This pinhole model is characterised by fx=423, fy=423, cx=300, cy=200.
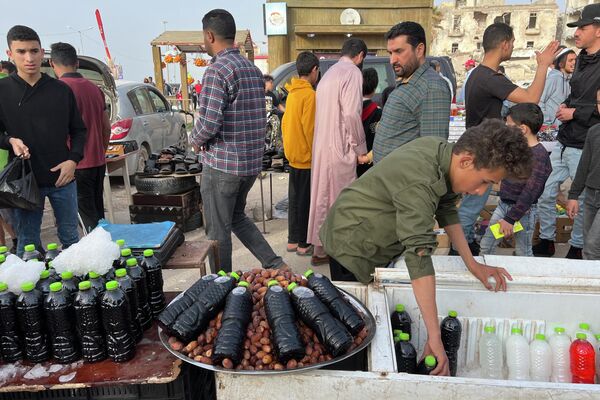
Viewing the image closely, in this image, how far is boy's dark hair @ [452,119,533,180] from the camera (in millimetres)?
1559

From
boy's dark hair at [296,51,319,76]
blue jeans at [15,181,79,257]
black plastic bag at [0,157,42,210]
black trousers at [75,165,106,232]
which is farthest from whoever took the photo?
black trousers at [75,165,106,232]

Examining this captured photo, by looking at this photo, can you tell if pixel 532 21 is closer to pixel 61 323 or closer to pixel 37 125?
pixel 37 125

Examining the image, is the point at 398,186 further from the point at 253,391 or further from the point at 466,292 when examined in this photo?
the point at 253,391

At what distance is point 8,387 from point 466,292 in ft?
6.55

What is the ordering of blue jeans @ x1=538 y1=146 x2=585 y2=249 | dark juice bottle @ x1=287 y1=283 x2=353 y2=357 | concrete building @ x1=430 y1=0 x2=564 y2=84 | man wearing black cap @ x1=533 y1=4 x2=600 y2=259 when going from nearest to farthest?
1. dark juice bottle @ x1=287 y1=283 x2=353 y2=357
2. man wearing black cap @ x1=533 y1=4 x2=600 y2=259
3. blue jeans @ x1=538 y1=146 x2=585 y2=249
4. concrete building @ x1=430 y1=0 x2=564 y2=84

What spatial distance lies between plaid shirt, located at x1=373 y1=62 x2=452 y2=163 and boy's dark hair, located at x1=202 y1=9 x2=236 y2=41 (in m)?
1.33

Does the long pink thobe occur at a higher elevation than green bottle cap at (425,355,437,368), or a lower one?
higher

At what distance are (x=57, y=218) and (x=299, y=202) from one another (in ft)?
7.22

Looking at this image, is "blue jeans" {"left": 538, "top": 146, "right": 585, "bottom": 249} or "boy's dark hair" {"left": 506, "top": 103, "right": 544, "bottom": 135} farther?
"blue jeans" {"left": 538, "top": 146, "right": 585, "bottom": 249}

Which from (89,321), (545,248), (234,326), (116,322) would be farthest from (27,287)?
(545,248)

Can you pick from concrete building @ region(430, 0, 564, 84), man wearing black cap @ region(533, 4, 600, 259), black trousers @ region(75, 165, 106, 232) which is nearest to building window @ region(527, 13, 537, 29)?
concrete building @ region(430, 0, 564, 84)

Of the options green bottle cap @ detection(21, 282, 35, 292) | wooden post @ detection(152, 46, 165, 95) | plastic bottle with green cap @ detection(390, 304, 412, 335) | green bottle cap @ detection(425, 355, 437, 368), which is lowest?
plastic bottle with green cap @ detection(390, 304, 412, 335)

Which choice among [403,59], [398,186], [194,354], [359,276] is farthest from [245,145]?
[194,354]

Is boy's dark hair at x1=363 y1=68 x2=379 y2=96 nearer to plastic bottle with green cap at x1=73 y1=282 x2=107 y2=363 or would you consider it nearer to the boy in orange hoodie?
the boy in orange hoodie
